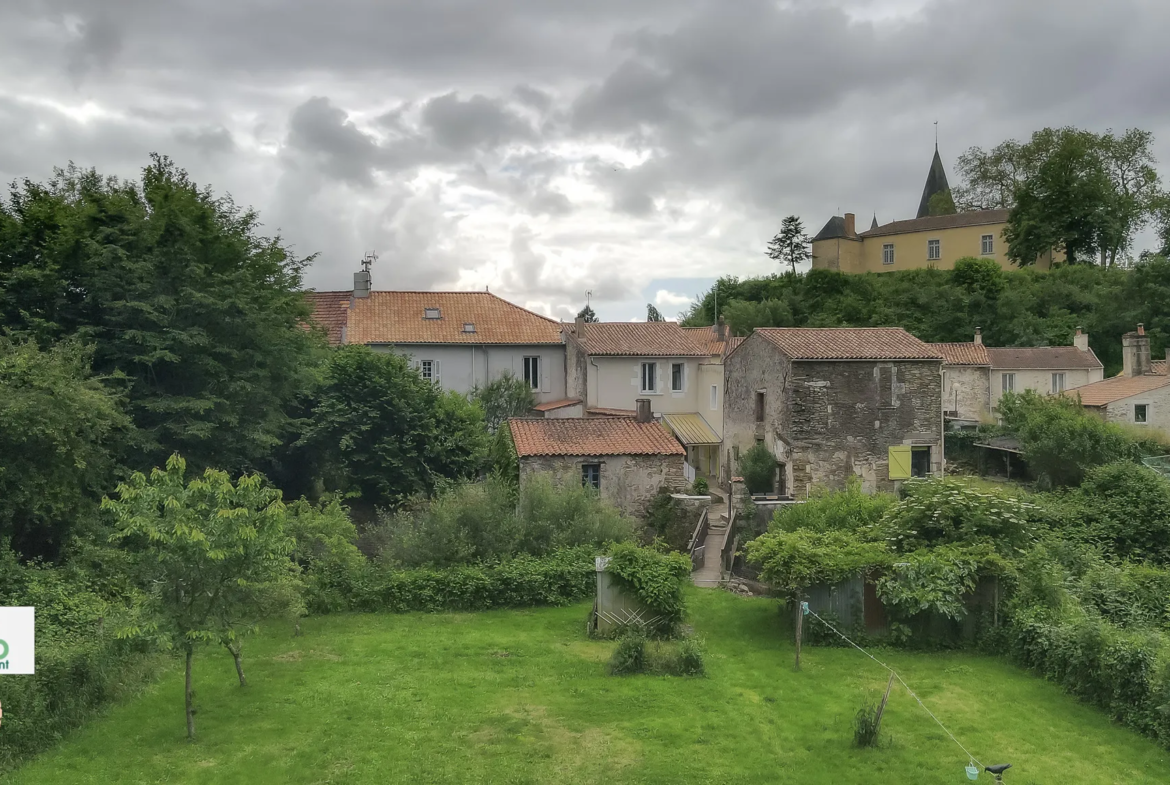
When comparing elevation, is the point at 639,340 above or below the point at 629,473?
above

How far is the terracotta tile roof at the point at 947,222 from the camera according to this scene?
64688 millimetres

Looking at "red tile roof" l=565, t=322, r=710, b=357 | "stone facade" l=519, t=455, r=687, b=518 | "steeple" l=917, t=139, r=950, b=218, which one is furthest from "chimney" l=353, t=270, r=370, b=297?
"steeple" l=917, t=139, r=950, b=218

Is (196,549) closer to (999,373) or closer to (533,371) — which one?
(533,371)

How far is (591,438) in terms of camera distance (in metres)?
28.0

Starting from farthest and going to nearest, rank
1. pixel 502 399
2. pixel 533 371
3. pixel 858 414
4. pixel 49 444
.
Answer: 1. pixel 533 371
2. pixel 502 399
3. pixel 858 414
4. pixel 49 444

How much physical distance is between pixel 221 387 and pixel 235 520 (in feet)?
40.8

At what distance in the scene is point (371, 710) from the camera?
14875 mm

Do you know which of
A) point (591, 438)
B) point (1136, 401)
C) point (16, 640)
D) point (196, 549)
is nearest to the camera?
point (196, 549)

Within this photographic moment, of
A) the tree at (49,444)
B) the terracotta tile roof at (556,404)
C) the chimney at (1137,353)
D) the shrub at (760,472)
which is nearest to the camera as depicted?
the tree at (49,444)

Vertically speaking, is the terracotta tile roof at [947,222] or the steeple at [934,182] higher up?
the steeple at [934,182]

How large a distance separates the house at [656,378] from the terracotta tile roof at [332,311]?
443 inches

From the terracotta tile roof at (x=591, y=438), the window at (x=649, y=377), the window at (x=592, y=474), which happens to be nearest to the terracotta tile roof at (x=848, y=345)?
the terracotta tile roof at (x=591, y=438)

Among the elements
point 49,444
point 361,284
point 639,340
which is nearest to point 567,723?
point 49,444

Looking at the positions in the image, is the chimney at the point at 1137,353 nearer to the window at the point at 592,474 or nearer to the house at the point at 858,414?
the house at the point at 858,414
